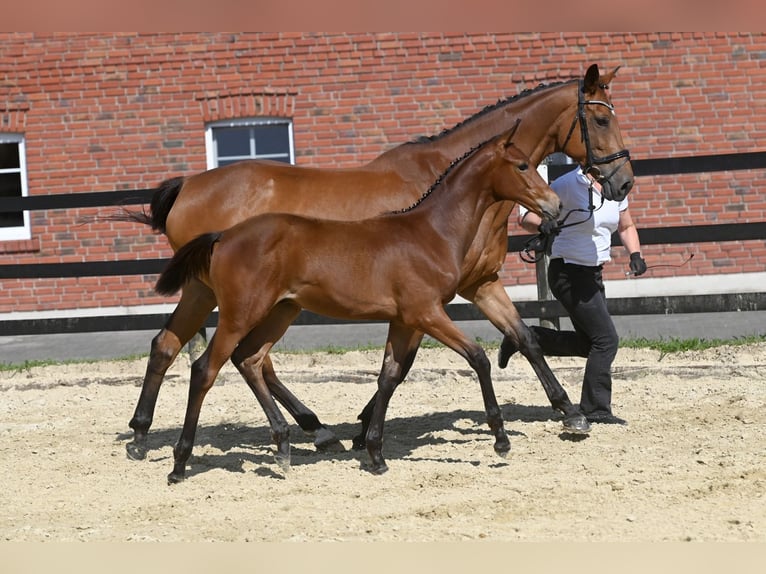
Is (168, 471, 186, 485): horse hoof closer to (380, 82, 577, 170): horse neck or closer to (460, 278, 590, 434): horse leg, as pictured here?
(460, 278, 590, 434): horse leg

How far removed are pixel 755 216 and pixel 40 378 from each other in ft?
30.7

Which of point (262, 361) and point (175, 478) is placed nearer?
point (175, 478)

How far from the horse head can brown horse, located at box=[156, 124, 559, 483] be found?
670mm

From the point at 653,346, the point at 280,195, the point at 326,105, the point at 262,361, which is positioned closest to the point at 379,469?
the point at 262,361

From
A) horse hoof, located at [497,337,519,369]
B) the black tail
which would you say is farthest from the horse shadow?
the black tail

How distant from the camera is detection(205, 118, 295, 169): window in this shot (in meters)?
14.0

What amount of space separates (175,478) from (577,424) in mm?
2371

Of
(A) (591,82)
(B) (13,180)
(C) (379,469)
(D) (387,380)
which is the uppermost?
(A) (591,82)

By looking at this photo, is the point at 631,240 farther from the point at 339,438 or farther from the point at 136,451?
the point at 136,451

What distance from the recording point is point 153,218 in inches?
266

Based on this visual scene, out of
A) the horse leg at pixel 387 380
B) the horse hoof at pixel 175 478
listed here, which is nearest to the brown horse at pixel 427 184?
the horse leg at pixel 387 380

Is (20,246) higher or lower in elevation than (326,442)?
higher

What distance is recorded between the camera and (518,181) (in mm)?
5574

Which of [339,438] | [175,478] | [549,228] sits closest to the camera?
[175,478]
